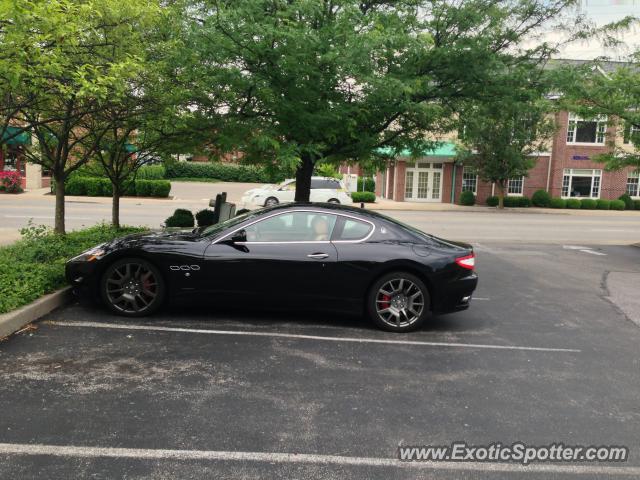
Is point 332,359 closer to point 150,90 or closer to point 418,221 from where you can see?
point 150,90

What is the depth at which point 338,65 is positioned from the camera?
285 inches

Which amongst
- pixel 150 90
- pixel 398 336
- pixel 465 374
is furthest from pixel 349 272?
pixel 150 90

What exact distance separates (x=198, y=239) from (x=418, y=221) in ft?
60.5

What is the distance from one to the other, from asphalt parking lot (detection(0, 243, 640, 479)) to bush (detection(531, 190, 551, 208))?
3081cm

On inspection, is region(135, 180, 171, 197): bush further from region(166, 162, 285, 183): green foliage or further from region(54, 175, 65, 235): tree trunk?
region(54, 175, 65, 235): tree trunk

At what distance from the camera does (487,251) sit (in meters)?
13.7

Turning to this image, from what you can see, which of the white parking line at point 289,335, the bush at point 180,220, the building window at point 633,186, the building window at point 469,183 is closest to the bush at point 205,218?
the bush at point 180,220

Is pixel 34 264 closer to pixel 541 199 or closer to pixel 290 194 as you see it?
pixel 290 194

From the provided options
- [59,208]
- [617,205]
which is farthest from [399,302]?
[617,205]

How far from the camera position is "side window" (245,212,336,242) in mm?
6211

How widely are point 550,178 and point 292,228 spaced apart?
114 feet

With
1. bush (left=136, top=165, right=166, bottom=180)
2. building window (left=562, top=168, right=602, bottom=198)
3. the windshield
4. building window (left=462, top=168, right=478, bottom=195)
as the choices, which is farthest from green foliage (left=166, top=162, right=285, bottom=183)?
the windshield

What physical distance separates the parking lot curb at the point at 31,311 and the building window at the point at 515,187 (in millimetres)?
34628

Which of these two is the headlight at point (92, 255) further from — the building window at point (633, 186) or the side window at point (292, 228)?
the building window at point (633, 186)
